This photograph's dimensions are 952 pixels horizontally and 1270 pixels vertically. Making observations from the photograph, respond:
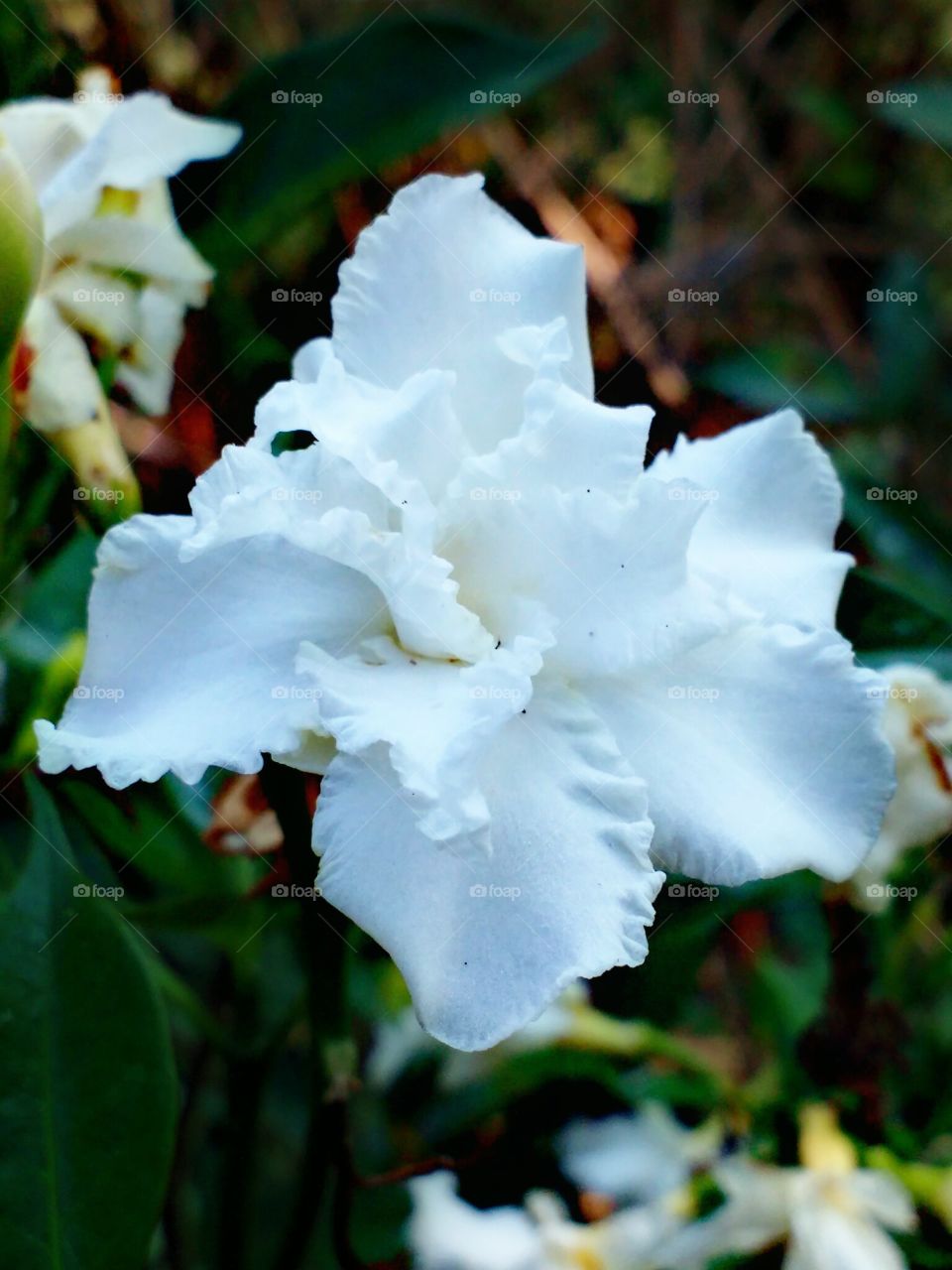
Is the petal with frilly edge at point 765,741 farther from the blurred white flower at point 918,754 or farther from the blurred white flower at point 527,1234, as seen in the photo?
the blurred white flower at point 527,1234

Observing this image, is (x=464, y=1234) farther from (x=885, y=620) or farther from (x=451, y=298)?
(x=451, y=298)

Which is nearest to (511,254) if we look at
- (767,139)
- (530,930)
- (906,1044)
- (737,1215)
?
(530,930)

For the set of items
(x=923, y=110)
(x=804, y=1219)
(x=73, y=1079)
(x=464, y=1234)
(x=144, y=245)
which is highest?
(x=144, y=245)

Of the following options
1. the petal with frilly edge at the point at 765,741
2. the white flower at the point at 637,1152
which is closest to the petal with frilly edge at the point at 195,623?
the petal with frilly edge at the point at 765,741

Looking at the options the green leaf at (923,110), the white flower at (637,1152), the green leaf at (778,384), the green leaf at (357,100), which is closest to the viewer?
the white flower at (637,1152)

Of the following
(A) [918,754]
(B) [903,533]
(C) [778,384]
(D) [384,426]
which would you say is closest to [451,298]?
(D) [384,426]

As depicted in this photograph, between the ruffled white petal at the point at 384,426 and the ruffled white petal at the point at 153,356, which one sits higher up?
the ruffled white petal at the point at 384,426

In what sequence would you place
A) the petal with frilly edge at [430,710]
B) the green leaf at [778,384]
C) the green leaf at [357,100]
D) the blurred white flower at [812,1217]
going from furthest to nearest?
1. the green leaf at [778,384]
2. the green leaf at [357,100]
3. the blurred white flower at [812,1217]
4. the petal with frilly edge at [430,710]
